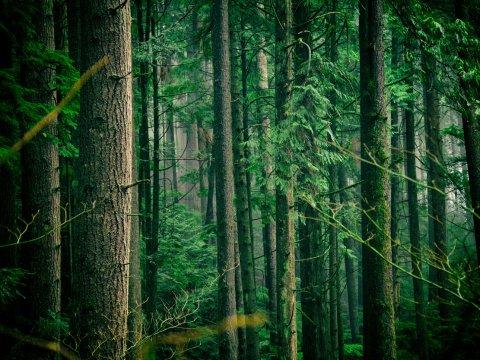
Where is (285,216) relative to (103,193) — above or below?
below

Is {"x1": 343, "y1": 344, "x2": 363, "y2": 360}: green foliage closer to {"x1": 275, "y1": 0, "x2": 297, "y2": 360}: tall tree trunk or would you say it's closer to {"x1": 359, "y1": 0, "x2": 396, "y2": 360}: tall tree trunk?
{"x1": 275, "y1": 0, "x2": 297, "y2": 360}: tall tree trunk

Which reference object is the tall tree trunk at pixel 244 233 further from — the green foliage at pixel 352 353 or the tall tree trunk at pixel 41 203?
the green foliage at pixel 352 353

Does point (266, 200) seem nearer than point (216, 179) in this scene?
No

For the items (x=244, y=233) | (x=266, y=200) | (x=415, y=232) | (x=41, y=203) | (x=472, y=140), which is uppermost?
(x=472, y=140)

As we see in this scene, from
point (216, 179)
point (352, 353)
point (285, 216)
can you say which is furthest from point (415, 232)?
point (216, 179)

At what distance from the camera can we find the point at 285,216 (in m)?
7.11

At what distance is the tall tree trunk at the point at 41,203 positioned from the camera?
6.64 m

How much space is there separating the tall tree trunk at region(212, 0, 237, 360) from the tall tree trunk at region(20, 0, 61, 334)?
11.2 feet

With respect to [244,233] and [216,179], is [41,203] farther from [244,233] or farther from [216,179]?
[244,233]

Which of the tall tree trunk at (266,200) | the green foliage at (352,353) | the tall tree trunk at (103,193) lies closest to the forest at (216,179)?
the tall tree trunk at (103,193)

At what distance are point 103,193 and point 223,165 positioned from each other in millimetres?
4286

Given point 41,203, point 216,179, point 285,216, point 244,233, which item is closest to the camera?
point 41,203

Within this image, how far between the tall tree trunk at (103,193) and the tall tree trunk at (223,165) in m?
4.02

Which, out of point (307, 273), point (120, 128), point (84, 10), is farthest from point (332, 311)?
point (84, 10)
